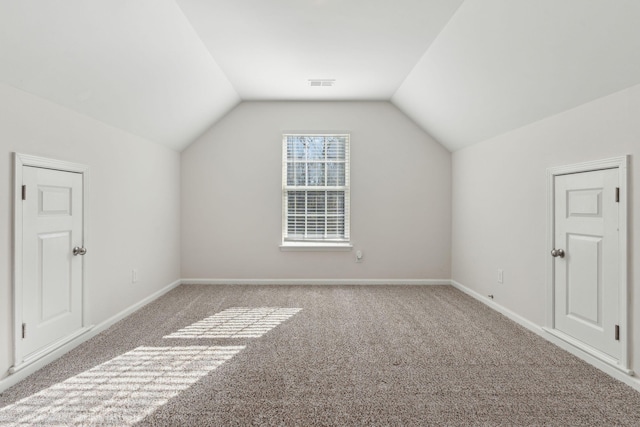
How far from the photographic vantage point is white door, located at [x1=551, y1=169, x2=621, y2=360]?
7.82 ft

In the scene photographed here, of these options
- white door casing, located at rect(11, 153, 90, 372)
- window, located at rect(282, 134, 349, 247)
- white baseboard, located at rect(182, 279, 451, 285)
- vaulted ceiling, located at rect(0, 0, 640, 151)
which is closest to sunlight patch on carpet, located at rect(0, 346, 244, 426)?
white door casing, located at rect(11, 153, 90, 372)

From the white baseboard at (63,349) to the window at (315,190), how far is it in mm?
2148

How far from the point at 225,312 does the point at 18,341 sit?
5.82 ft

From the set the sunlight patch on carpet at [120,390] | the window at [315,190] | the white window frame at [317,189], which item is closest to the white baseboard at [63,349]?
the sunlight patch on carpet at [120,390]

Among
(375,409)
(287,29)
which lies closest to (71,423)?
(375,409)

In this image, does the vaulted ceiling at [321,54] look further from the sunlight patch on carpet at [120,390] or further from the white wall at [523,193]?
the sunlight patch on carpet at [120,390]

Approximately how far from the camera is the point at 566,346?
2.78 m

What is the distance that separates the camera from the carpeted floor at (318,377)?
6.27ft

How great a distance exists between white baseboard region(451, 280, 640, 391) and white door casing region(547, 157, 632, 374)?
1.2 inches

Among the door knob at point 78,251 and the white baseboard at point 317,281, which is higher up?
the door knob at point 78,251

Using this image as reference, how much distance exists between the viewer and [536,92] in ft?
9.28

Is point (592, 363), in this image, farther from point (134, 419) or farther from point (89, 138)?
point (89, 138)

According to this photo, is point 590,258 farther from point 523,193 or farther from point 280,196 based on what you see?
point 280,196

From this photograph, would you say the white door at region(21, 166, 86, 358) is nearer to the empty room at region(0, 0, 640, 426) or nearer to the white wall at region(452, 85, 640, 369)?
the empty room at region(0, 0, 640, 426)
